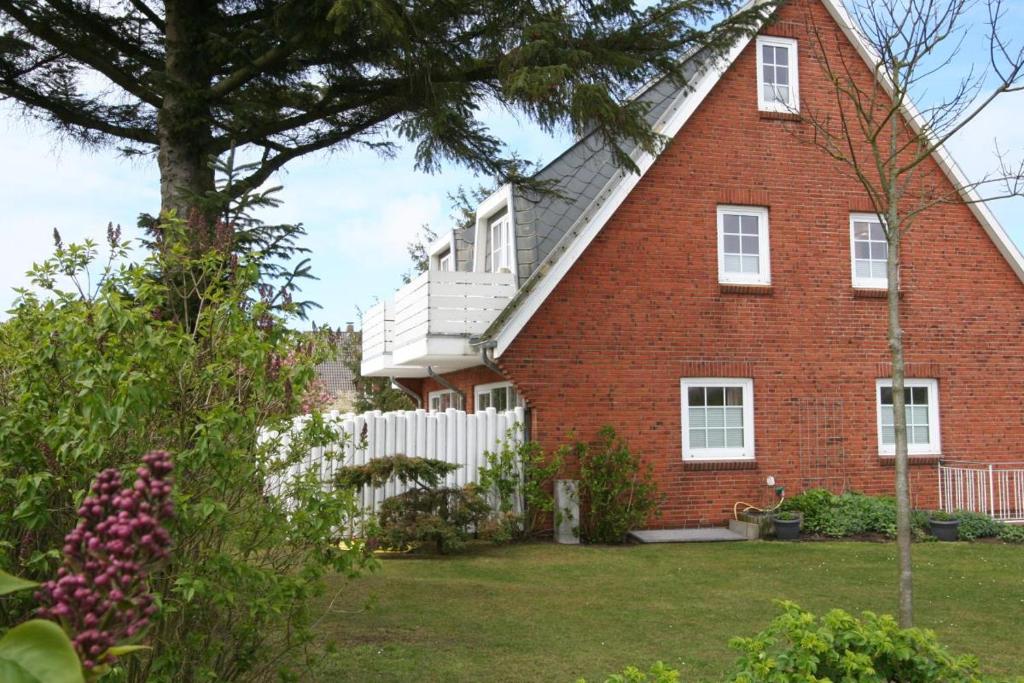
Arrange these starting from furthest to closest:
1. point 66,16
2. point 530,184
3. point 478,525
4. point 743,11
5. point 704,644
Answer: point 478,525, point 530,184, point 743,11, point 66,16, point 704,644

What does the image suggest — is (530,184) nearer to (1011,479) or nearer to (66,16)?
(66,16)

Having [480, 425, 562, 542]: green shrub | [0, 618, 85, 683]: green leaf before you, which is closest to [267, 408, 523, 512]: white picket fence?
[480, 425, 562, 542]: green shrub

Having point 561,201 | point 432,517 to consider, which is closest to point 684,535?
point 432,517

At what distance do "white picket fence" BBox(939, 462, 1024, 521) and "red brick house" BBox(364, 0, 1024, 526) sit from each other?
0.25 m

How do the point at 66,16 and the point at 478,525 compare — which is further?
the point at 478,525

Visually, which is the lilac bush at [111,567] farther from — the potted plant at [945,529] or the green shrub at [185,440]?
the potted plant at [945,529]

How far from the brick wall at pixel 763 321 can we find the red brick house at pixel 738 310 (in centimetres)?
3

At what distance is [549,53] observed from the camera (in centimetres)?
910

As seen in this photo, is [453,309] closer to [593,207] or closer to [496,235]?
[593,207]

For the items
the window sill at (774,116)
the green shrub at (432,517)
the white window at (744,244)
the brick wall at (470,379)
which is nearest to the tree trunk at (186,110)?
the green shrub at (432,517)

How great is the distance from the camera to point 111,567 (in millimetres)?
1431

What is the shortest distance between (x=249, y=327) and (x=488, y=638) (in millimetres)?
4272

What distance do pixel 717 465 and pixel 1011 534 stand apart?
181 inches

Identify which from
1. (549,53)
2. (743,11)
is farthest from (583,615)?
(743,11)
